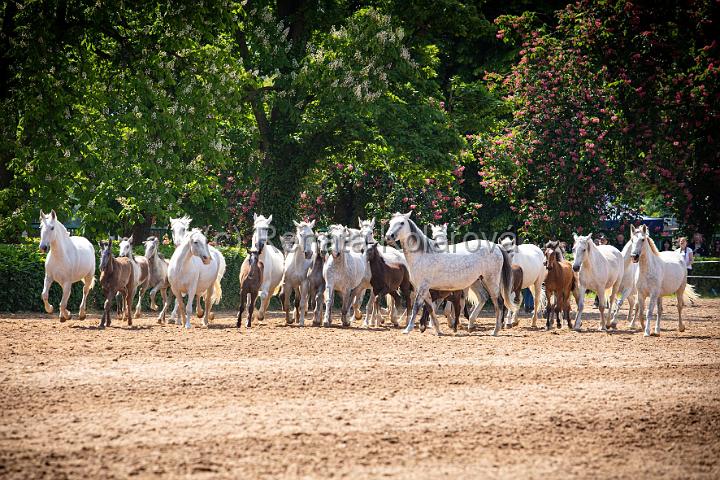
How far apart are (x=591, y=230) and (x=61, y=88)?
18.8 metres

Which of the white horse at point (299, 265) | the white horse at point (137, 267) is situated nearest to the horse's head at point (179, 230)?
the white horse at point (137, 267)

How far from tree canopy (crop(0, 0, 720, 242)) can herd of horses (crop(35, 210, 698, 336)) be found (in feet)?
14.0

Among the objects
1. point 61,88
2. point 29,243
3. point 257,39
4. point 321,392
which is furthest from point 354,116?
point 321,392

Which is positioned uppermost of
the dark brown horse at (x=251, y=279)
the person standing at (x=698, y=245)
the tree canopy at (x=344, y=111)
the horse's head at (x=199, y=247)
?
the tree canopy at (x=344, y=111)

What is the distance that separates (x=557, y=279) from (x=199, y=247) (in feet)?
25.3

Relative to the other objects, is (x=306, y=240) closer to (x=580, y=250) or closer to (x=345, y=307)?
(x=345, y=307)

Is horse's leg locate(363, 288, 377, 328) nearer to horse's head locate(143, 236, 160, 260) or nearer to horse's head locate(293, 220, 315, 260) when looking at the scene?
horse's head locate(293, 220, 315, 260)

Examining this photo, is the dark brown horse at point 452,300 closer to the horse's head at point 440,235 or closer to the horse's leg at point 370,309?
the horse's head at point 440,235

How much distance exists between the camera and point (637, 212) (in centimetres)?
3706

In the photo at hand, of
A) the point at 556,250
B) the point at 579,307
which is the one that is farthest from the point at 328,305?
the point at 579,307

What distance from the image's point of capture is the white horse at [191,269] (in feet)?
61.8

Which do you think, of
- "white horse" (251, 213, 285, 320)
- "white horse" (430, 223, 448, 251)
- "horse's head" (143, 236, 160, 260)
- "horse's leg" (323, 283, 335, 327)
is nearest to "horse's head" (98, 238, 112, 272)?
"white horse" (251, 213, 285, 320)

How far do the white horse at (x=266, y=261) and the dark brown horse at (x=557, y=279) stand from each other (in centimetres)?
617

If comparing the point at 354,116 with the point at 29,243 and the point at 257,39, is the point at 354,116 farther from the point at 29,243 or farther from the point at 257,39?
the point at 29,243
